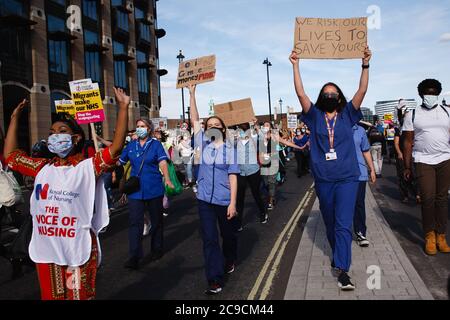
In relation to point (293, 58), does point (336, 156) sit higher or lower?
lower

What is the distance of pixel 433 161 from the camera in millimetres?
5875

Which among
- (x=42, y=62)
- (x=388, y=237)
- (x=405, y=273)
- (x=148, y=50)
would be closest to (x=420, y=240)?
(x=388, y=237)

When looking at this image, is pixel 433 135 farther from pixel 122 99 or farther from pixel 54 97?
pixel 54 97

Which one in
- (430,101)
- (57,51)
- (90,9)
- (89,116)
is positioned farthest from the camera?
(90,9)

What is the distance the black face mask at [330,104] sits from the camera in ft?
15.3

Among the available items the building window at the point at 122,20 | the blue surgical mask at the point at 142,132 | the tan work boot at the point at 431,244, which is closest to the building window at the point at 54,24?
the building window at the point at 122,20

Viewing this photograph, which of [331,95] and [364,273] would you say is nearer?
[331,95]

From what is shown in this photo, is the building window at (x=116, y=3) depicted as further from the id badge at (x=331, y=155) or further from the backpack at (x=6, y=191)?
the id badge at (x=331, y=155)

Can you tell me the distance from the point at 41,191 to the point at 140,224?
9.82ft

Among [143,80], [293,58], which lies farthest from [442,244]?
[143,80]

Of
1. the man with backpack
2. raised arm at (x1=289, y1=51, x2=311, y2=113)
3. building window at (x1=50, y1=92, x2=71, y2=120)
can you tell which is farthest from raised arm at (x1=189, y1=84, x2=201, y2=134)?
building window at (x1=50, y1=92, x2=71, y2=120)

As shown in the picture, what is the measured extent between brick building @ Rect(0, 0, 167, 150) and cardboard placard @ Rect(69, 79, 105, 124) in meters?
7.14

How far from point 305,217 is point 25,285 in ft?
17.8

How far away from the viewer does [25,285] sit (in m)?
5.36
